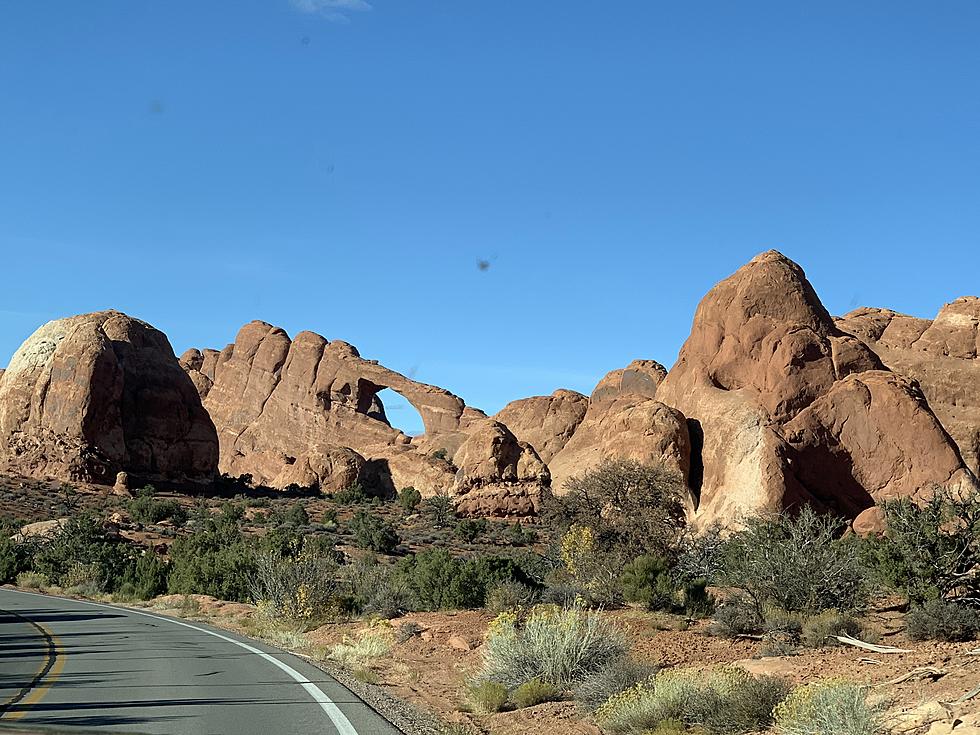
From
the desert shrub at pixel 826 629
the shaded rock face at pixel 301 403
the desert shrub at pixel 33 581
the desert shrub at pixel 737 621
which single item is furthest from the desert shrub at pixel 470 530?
the desert shrub at pixel 826 629

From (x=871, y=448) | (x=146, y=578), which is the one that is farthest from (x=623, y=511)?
(x=146, y=578)

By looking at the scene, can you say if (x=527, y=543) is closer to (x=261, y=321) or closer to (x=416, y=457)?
(x=416, y=457)

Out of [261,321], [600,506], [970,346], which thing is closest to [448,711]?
[600,506]

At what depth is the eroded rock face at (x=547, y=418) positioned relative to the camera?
271 ft

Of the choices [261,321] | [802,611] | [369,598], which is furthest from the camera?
[261,321]

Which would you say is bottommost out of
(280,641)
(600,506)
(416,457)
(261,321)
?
(280,641)

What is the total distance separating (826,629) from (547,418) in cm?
7135

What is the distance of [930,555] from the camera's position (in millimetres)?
17922

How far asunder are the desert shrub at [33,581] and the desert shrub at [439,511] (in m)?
23.0

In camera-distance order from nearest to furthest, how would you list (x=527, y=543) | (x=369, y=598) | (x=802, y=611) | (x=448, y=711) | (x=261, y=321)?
(x=448, y=711)
(x=802, y=611)
(x=369, y=598)
(x=527, y=543)
(x=261, y=321)

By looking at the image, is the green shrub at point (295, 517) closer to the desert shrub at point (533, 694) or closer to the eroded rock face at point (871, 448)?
the eroded rock face at point (871, 448)

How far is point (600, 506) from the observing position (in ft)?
A: 89.5

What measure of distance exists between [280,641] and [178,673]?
6805mm

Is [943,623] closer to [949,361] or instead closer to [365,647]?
[365,647]
